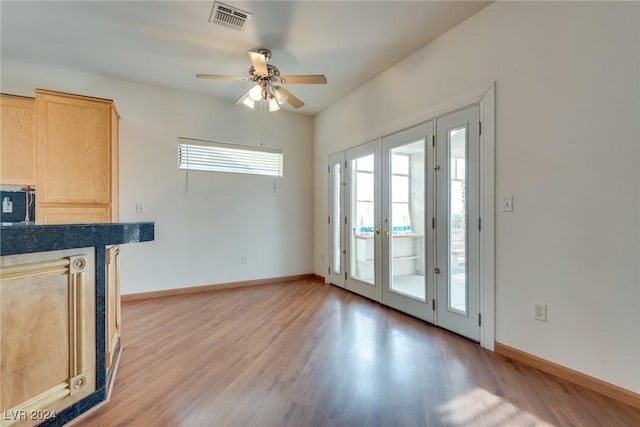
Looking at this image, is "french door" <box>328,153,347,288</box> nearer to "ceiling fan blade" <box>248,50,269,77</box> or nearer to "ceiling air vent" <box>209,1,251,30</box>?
"ceiling fan blade" <box>248,50,269,77</box>

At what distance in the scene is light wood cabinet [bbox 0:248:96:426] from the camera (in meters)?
1.33

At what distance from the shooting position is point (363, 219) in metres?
4.17

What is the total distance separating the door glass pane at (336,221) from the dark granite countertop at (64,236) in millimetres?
3150

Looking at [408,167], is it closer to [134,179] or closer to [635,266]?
[635,266]

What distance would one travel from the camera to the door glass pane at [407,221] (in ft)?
10.6

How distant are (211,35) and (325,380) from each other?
328 cm

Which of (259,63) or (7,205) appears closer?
Answer: (259,63)

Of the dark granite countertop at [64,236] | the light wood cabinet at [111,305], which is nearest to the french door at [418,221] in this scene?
the dark granite countertop at [64,236]

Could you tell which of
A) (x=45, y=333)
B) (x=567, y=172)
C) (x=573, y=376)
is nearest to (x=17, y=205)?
(x=45, y=333)

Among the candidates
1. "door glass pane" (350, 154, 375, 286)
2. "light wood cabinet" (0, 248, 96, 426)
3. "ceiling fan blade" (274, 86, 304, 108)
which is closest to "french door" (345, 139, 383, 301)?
"door glass pane" (350, 154, 375, 286)

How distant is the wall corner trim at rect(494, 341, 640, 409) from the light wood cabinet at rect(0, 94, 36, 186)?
4.90 m

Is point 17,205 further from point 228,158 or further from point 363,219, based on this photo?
point 363,219

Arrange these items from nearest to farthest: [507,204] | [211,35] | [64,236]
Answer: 1. [64,236]
2. [507,204]
3. [211,35]

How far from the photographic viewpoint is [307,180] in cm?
527
